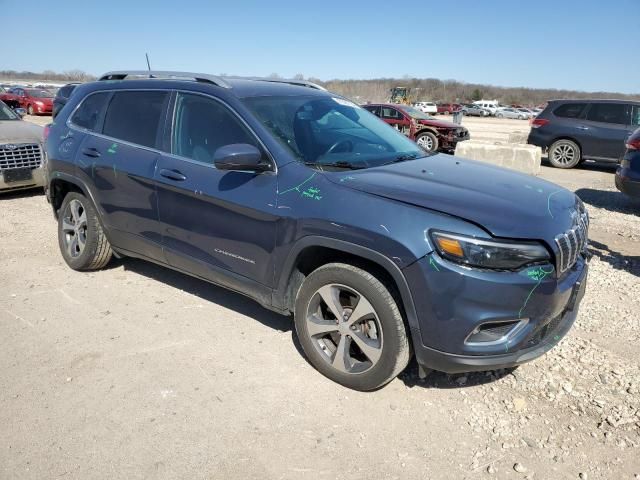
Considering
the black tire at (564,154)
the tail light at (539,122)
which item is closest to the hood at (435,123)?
the tail light at (539,122)

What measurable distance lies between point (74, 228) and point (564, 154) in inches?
463

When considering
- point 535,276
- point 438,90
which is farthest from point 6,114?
point 438,90

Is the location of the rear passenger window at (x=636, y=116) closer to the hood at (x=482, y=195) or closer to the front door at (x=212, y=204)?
the hood at (x=482, y=195)

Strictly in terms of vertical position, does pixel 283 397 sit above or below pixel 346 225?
below

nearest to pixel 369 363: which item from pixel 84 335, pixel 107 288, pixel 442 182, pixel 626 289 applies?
pixel 442 182

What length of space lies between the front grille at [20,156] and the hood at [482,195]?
6493 millimetres

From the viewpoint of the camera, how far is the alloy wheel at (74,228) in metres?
4.71

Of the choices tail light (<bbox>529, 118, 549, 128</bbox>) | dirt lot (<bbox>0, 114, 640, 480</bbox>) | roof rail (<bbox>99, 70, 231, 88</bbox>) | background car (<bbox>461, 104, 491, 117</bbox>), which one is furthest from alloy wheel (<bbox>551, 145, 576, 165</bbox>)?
background car (<bbox>461, 104, 491, 117</bbox>)

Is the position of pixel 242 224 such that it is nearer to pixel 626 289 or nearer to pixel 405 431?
pixel 405 431

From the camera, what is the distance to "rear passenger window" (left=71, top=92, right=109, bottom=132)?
4.47m

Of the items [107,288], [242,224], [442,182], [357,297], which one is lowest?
[107,288]

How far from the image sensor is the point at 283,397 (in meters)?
3.00

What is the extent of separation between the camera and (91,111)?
456 cm

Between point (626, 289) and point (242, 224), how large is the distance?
3.70 meters
